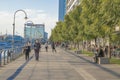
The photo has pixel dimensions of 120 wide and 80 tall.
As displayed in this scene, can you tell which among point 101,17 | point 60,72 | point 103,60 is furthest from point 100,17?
point 60,72

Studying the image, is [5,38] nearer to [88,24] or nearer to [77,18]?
[77,18]

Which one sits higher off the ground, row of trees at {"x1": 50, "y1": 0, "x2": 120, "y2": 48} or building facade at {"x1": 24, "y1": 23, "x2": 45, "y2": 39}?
building facade at {"x1": 24, "y1": 23, "x2": 45, "y2": 39}

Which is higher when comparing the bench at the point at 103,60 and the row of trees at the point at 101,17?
the row of trees at the point at 101,17

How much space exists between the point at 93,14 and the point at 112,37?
2909mm

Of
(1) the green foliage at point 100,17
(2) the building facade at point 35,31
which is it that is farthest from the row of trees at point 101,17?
(2) the building facade at point 35,31

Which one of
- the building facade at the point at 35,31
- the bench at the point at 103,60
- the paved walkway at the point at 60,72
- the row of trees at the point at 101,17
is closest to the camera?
the paved walkway at the point at 60,72

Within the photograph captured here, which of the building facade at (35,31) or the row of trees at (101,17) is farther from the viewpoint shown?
the building facade at (35,31)

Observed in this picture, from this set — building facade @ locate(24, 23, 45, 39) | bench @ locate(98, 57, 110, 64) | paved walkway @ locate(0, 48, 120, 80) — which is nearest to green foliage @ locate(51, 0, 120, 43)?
bench @ locate(98, 57, 110, 64)

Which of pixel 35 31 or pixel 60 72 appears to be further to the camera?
pixel 35 31

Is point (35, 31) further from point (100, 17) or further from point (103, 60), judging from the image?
point (103, 60)

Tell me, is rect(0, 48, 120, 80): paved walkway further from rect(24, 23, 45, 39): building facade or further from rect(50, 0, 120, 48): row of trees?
rect(24, 23, 45, 39): building facade

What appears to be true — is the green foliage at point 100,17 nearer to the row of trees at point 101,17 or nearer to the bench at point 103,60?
the row of trees at point 101,17

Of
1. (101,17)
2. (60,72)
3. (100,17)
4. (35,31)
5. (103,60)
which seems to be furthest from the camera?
(35,31)

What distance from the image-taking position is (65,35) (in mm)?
78062
